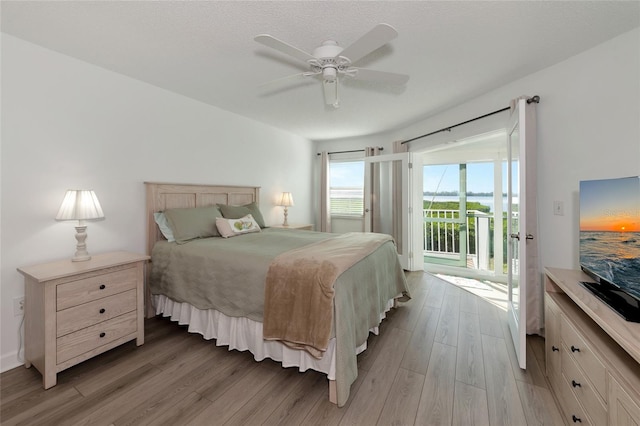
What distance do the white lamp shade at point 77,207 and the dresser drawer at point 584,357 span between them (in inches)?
127

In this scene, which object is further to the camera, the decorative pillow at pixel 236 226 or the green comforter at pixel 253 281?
the decorative pillow at pixel 236 226

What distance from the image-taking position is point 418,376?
1.91 meters

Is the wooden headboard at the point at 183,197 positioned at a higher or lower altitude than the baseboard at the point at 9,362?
higher

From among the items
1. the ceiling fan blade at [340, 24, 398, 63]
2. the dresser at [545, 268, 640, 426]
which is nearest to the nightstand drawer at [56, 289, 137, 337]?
the ceiling fan blade at [340, 24, 398, 63]

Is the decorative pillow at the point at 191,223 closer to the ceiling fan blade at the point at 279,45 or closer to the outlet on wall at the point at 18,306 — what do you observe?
the outlet on wall at the point at 18,306

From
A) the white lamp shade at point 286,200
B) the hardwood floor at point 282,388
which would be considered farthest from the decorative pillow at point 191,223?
the white lamp shade at point 286,200

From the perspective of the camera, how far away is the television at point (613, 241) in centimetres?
132

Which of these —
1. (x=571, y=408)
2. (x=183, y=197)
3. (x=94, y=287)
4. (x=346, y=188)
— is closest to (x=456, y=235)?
(x=346, y=188)

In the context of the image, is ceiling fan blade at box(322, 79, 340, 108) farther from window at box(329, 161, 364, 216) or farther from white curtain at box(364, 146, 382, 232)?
window at box(329, 161, 364, 216)

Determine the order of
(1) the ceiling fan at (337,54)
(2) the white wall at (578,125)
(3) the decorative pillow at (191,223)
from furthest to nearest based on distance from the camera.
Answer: (3) the decorative pillow at (191,223)
(2) the white wall at (578,125)
(1) the ceiling fan at (337,54)

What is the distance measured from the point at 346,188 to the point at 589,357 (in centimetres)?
454

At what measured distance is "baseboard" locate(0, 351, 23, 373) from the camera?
1966mm

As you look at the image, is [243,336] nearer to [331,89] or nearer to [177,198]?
[177,198]

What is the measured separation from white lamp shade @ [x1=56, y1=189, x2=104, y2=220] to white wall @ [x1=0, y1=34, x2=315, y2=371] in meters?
0.27
